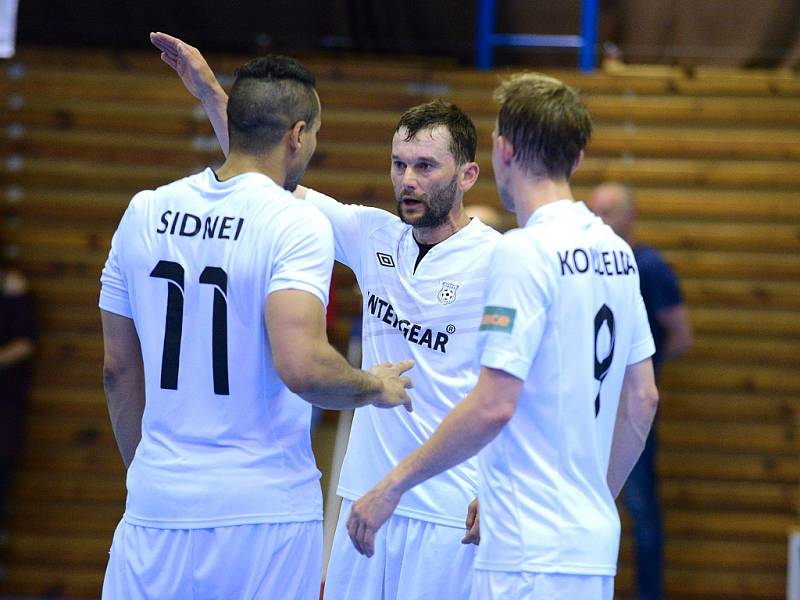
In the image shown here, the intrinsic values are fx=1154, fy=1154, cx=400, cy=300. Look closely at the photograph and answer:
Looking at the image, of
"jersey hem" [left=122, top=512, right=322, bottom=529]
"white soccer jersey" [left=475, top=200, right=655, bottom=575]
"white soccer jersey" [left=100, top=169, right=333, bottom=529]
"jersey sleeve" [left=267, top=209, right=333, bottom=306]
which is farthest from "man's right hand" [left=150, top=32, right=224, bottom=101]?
"jersey hem" [left=122, top=512, right=322, bottom=529]

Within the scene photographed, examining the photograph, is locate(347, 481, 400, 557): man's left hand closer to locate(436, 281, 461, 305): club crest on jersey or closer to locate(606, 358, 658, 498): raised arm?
locate(606, 358, 658, 498): raised arm

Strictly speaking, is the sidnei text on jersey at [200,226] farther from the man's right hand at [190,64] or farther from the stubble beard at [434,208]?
the stubble beard at [434,208]

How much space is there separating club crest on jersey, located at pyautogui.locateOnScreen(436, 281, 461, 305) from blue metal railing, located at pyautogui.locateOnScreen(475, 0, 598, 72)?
3.97 m

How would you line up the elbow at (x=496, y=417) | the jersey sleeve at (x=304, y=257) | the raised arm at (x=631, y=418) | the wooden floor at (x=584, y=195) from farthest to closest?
the wooden floor at (x=584, y=195) < the raised arm at (x=631, y=418) < the jersey sleeve at (x=304, y=257) < the elbow at (x=496, y=417)

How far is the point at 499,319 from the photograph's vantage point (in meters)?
3.03

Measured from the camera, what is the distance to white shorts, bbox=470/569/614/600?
3.04 metres

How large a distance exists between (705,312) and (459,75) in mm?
2295

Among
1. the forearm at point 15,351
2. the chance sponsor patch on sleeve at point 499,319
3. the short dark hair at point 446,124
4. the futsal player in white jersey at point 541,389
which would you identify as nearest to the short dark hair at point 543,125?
the futsal player in white jersey at point 541,389

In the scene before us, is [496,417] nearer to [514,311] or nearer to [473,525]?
[514,311]

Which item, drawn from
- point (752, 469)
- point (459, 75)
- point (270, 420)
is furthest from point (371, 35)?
point (270, 420)

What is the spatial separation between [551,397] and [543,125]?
2.43 ft

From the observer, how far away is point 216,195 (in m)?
3.29

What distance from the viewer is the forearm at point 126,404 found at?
3.51 m

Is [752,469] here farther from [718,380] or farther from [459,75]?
[459,75]
